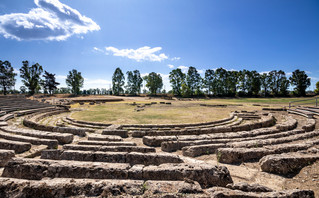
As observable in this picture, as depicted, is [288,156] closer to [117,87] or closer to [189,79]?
[189,79]

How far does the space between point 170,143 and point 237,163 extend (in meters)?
3.41

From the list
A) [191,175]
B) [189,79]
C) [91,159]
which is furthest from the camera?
[189,79]

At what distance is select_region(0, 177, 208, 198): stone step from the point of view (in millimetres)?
3578

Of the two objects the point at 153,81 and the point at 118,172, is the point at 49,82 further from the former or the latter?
the point at 118,172

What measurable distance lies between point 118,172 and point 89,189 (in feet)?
3.21

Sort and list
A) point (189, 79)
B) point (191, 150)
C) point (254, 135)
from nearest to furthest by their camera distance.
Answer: point (191, 150), point (254, 135), point (189, 79)

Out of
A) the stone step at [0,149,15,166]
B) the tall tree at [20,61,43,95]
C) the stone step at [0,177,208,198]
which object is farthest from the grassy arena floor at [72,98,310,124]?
the tall tree at [20,61,43,95]

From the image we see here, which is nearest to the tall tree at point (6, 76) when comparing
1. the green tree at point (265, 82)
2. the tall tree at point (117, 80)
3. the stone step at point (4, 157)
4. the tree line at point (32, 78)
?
the tree line at point (32, 78)

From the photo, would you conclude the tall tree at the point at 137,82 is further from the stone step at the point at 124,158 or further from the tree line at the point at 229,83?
the stone step at the point at 124,158

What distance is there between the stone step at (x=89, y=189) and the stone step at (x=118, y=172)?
704 millimetres

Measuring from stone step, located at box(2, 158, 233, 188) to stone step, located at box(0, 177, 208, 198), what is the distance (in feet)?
2.31

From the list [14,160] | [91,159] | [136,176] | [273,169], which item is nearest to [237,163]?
[273,169]

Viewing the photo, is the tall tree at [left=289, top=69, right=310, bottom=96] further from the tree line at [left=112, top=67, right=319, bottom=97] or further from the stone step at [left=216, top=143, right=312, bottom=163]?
the stone step at [left=216, top=143, right=312, bottom=163]

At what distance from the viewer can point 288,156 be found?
16.9 ft
